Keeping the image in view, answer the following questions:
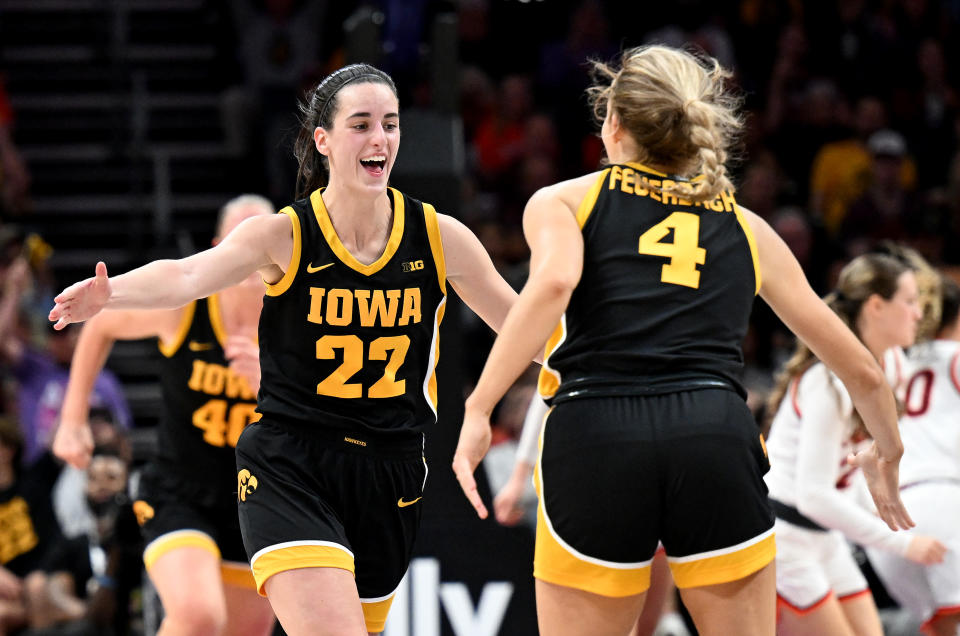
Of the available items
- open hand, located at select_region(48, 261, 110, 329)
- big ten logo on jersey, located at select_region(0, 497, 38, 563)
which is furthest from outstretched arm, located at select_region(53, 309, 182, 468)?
big ten logo on jersey, located at select_region(0, 497, 38, 563)

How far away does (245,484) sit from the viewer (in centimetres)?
381

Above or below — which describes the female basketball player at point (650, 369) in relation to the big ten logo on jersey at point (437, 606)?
above

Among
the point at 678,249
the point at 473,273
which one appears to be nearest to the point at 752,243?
the point at 678,249

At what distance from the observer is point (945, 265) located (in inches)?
376

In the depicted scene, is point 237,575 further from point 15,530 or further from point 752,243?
point 15,530

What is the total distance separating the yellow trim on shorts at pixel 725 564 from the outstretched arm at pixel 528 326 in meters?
0.56

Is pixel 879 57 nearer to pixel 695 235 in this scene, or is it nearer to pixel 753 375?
pixel 753 375

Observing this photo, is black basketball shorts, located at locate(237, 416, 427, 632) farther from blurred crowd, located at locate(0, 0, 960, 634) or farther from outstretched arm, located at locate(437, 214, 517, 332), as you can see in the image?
blurred crowd, located at locate(0, 0, 960, 634)

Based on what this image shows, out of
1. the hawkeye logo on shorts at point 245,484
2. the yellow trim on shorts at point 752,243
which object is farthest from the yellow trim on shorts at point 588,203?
the hawkeye logo on shorts at point 245,484

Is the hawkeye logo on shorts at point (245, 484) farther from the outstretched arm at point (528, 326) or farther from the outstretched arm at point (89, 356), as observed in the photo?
the outstretched arm at point (89, 356)

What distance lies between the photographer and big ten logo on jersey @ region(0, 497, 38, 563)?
7754mm

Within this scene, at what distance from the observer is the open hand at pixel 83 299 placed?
3402 mm

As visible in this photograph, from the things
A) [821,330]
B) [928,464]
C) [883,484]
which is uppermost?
[821,330]

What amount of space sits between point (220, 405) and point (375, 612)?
1.38m
